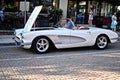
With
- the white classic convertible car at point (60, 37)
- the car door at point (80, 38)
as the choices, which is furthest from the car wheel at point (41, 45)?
the car door at point (80, 38)

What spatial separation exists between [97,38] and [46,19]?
8267 mm

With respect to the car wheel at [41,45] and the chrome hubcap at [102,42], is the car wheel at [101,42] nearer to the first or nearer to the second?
the chrome hubcap at [102,42]

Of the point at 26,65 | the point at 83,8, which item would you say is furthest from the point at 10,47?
the point at 83,8

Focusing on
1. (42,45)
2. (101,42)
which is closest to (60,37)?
(42,45)

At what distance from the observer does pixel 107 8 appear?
75.7 ft

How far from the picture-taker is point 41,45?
1045cm

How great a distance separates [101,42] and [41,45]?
2.46 meters

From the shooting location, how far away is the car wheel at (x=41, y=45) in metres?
10.4

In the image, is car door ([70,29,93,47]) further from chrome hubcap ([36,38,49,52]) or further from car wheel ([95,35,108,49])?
chrome hubcap ([36,38,49,52])

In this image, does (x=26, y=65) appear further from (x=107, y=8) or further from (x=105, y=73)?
(x=107, y=8)

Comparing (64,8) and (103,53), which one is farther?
(64,8)

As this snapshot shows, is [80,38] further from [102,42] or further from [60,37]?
[102,42]

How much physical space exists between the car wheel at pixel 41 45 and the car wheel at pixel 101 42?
205cm

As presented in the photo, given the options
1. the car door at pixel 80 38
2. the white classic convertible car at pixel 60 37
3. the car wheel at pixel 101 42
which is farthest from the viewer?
the car wheel at pixel 101 42
